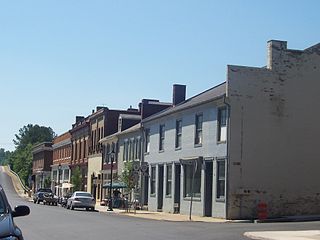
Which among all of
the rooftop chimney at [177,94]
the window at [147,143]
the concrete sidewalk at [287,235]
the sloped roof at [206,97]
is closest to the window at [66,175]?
the window at [147,143]

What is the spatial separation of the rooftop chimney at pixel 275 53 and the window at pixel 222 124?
3.95 metres

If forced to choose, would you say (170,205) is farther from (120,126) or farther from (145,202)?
(120,126)

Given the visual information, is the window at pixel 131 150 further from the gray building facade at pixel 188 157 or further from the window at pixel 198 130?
the window at pixel 198 130

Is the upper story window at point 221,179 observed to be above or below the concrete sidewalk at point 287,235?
above

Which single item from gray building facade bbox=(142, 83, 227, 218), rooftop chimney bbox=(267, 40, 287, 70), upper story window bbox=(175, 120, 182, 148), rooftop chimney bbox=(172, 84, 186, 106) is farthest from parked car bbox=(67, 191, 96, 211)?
rooftop chimney bbox=(267, 40, 287, 70)

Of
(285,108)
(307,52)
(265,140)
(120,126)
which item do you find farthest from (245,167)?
(120,126)

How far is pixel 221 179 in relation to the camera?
3425cm

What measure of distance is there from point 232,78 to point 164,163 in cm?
1191

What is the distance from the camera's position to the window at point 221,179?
1334 inches

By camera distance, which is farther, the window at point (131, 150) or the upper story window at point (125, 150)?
the upper story window at point (125, 150)

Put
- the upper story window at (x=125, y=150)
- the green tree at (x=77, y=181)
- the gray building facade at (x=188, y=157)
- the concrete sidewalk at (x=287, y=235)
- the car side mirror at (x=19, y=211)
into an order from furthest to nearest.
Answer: the green tree at (x=77, y=181)
the upper story window at (x=125, y=150)
the gray building facade at (x=188, y=157)
the concrete sidewalk at (x=287, y=235)
the car side mirror at (x=19, y=211)

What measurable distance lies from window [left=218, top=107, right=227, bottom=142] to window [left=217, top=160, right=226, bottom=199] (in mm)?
1412

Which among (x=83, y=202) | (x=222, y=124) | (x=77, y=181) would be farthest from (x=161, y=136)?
(x=77, y=181)

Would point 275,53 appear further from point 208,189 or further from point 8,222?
point 8,222
